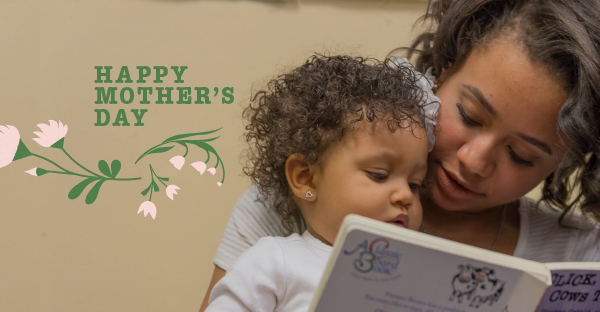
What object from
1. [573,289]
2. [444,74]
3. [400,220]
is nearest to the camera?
[573,289]

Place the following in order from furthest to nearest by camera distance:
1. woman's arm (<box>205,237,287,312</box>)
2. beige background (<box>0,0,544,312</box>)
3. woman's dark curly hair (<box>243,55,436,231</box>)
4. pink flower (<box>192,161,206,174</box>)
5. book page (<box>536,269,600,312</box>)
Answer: pink flower (<box>192,161,206,174</box>), beige background (<box>0,0,544,312</box>), woman's dark curly hair (<box>243,55,436,231</box>), woman's arm (<box>205,237,287,312</box>), book page (<box>536,269,600,312</box>)

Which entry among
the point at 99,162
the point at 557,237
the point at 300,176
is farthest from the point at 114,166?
the point at 557,237

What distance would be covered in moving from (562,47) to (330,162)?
18.9 inches

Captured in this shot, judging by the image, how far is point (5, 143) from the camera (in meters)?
1.69

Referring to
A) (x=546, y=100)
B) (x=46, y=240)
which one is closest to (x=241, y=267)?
(x=546, y=100)

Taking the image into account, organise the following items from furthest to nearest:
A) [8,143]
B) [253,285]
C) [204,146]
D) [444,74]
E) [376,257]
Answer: [204,146]
[8,143]
[444,74]
[253,285]
[376,257]

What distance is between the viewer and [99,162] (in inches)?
68.6

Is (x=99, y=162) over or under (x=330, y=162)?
under

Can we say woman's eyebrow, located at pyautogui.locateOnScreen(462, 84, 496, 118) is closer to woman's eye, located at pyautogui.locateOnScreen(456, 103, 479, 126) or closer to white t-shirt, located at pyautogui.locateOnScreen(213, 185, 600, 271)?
woman's eye, located at pyautogui.locateOnScreen(456, 103, 479, 126)

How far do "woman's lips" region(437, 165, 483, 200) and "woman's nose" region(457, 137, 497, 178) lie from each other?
0.20ft

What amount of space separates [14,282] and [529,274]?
1.64 metres

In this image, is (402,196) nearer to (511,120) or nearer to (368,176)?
(368,176)

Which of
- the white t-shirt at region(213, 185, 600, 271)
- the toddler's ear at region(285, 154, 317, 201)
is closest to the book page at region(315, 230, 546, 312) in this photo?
the toddler's ear at region(285, 154, 317, 201)

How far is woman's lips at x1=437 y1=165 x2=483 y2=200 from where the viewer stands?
1093mm
